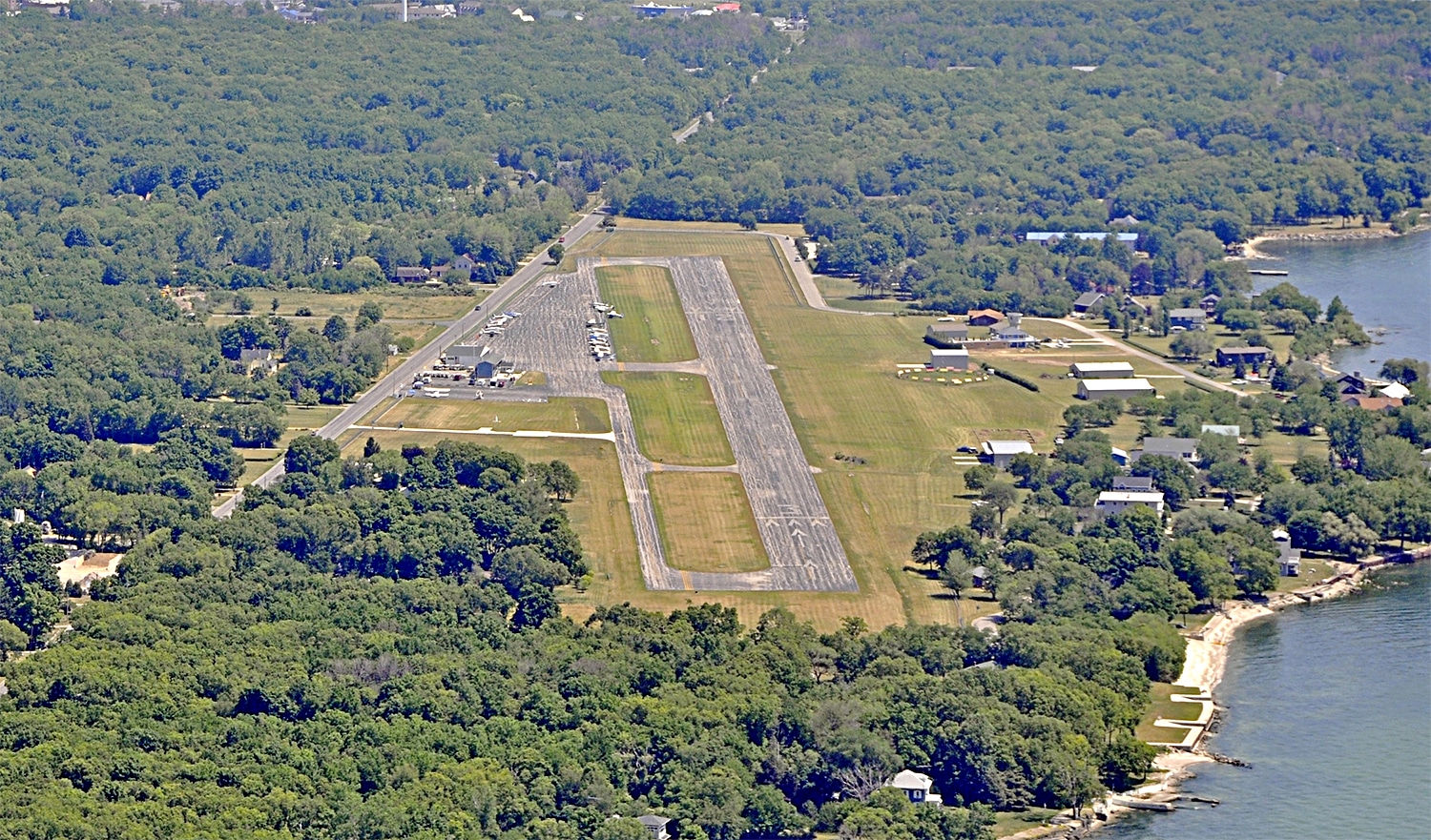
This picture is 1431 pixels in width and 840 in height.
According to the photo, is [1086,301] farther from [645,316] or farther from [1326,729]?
[1326,729]

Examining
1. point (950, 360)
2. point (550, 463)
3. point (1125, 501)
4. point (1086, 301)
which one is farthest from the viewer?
point (1086, 301)

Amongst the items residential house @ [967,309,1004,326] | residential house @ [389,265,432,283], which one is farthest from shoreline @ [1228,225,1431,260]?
residential house @ [389,265,432,283]

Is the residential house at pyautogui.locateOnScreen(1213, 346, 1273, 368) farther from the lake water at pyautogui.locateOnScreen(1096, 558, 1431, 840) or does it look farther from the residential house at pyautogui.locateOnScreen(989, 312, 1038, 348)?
the lake water at pyautogui.locateOnScreen(1096, 558, 1431, 840)

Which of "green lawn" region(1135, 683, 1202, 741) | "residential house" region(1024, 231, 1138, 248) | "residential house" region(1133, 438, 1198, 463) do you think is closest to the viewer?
"green lawn" region(1135, 683, 1202, 741)

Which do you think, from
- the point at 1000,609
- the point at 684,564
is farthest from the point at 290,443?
the point at 1000,609

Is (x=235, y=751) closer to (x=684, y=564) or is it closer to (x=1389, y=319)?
(x=684, y=564)

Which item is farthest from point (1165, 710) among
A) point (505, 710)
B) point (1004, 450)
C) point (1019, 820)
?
point (1004, 450)
